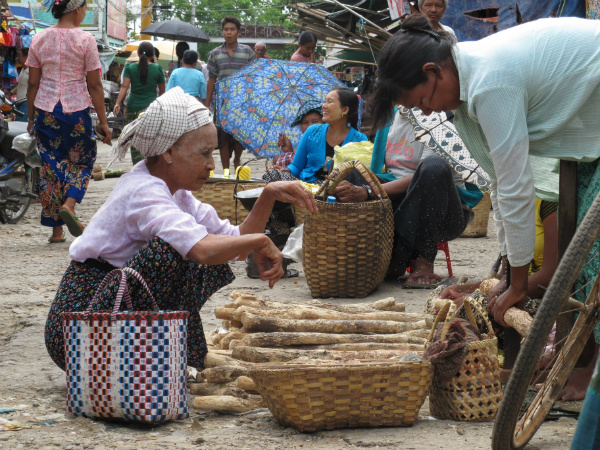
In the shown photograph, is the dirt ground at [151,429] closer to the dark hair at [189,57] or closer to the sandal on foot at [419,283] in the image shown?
the sandal on foot at [419,283]

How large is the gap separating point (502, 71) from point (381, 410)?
4.05 ft

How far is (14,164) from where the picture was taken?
823 centimetres

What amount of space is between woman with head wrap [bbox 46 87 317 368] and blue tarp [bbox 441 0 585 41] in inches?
167

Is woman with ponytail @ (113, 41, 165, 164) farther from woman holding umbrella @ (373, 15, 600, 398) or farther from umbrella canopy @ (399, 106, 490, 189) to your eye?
woman holding umbrella @ (373, 15, 600, 398)

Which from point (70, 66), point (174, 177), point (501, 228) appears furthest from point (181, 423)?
point (70, 66)

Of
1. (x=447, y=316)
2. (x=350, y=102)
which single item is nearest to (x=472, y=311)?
(x=447, y=316)

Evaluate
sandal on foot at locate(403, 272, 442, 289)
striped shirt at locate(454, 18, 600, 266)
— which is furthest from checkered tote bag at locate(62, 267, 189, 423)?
sandal on foot at locate(403, 272, 442, 289)

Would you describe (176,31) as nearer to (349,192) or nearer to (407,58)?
(349,192)

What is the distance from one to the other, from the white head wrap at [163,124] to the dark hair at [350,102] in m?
3.11

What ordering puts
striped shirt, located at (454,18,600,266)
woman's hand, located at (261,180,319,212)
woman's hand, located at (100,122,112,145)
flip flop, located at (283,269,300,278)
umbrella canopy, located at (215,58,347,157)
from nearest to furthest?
striped shirt, located at (454,18,600,266), woman's hand, located at (261,180,319,212), flip flop, located at (283,269,300,278), woman's hand, located at (100,122,112,145), umbrella canopy, located at (215,58,347,157)

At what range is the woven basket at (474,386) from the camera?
9.31ft

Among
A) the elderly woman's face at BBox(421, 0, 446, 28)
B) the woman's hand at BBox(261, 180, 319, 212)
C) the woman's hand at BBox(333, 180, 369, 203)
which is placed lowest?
the woman's hand at BBox(333, 180, 369, 203)

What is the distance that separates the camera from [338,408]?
Answer: 110 inches

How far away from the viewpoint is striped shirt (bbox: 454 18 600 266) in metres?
2.53
